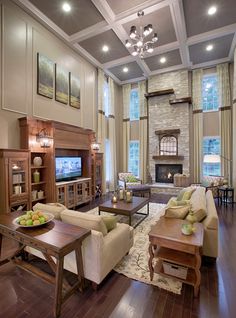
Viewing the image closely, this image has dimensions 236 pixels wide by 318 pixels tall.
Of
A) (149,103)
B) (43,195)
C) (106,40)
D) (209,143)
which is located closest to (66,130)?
(43,195)

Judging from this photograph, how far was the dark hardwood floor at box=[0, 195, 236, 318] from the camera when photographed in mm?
1731

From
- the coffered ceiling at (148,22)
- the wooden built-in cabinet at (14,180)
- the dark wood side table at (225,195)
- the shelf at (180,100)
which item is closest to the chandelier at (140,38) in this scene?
the coffered ceiling at (148,22)

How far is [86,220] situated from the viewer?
2156 millimetres

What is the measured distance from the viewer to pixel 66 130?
493cm

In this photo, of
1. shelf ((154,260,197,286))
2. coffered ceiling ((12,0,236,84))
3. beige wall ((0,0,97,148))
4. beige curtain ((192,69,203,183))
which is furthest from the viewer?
beige curtain ((192,69,203,183))

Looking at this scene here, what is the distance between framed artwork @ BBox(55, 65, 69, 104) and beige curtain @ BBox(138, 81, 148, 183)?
A: 3.89m

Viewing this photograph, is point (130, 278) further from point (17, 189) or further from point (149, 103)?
point (149, 103)

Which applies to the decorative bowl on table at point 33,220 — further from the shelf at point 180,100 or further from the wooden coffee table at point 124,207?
the shelf at point 180,100

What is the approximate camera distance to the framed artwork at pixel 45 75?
468cm

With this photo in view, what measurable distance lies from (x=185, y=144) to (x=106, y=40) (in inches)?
193

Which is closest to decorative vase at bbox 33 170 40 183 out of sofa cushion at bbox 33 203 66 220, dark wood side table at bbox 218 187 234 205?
sofa cushion at bbox 33 203 66 220

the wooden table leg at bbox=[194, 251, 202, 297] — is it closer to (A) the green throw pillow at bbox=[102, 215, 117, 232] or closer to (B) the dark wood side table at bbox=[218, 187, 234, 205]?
(A) the green throw pillow at bbox=[102, 215, 117, 232]

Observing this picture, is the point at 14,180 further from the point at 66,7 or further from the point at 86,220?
the point at 66,7

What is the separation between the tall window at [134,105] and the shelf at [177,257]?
7.13 metres
